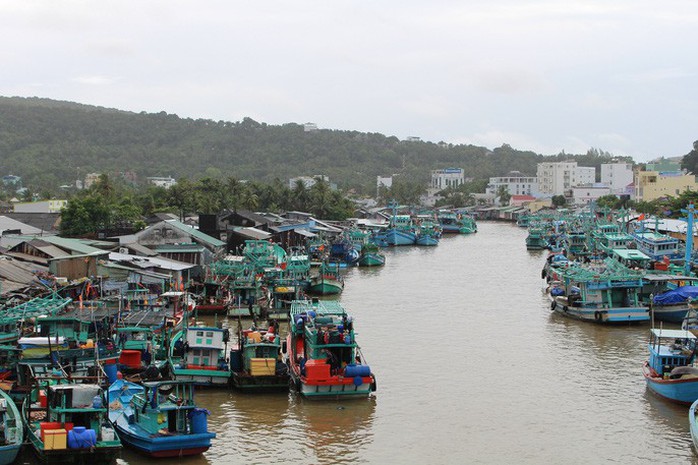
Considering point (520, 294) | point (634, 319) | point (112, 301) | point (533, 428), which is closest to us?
point (533, 428)

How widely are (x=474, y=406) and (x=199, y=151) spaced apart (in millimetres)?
132773

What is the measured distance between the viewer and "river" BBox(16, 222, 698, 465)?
1681cm

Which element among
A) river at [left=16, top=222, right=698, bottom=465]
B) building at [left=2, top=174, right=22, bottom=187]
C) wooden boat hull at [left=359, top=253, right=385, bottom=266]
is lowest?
river at [left=16, top=222, right=698, bottom=465]

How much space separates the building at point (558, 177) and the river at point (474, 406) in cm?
10188

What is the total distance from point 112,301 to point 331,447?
9913 millimetres

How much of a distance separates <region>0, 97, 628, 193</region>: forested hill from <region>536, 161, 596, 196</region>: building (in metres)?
25.2

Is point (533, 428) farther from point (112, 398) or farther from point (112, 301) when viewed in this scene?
point (112, 301)

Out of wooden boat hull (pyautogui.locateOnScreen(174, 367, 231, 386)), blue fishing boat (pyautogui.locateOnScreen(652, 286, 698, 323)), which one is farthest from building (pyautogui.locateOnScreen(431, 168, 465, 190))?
wooden boat hull (pyautogui.locateOnScreen(174, 367, 231, 386))

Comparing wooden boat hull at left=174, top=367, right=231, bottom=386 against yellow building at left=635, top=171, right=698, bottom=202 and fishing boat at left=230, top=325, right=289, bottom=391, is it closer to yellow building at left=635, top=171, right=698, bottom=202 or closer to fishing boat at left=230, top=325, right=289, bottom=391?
fishing boat at left=230, top=325, right=289, bottom=391

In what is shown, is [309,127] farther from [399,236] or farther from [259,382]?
[259,382]

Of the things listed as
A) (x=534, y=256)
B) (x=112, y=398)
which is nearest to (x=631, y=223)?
(x=534, y=256)

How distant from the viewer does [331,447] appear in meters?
17.1

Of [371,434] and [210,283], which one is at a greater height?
[210,283]

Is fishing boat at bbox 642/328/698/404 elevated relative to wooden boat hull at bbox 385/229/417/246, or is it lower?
lower
